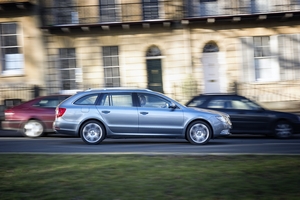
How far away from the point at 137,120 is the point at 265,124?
15.8 ft

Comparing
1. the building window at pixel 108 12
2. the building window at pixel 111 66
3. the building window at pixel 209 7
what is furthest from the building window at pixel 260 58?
the building window at pixel 108 12

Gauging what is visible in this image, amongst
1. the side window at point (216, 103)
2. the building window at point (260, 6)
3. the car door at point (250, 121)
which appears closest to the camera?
the car door at point (250, 121)

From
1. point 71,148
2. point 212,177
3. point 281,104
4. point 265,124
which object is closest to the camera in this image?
point 212,177

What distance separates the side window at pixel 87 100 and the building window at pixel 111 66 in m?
11.0

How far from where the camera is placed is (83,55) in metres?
24.2

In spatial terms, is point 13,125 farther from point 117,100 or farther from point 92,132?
point 117,100

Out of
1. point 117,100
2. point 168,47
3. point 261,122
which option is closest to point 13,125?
point 117,100

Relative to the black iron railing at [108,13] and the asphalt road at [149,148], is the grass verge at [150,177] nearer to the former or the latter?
the asphalt road at [149,148]

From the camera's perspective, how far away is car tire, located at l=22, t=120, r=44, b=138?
52.6 ft

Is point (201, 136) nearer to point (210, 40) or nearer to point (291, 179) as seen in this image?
point (291, 179)

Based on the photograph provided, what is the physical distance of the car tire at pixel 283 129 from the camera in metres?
15.4

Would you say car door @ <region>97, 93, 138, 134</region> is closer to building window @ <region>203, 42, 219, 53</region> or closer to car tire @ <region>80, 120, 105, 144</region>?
car tire @ <region>80, 120, 105, 144</region>

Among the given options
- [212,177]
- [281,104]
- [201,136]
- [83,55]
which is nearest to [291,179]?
[212,177]

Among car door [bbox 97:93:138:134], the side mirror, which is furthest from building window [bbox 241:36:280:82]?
car door [bbox 97:93:138:134]
